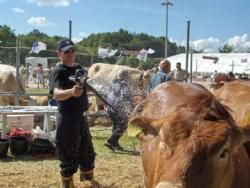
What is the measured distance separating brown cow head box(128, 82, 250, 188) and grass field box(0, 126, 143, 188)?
3751 mm

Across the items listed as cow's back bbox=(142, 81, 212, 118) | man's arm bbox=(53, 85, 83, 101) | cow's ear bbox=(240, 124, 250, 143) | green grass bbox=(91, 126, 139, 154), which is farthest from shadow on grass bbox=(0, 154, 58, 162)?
cow's ear bbox=(240, 124, 250, 143)

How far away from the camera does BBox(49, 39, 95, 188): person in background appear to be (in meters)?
5.94

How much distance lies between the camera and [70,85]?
6.00 meters

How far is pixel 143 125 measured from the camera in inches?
136

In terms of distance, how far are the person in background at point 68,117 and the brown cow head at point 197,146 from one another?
2825mm

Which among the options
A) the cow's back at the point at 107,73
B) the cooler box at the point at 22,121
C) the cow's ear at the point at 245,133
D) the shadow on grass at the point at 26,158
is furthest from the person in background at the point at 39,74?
the cow's ear at the point at 245,133

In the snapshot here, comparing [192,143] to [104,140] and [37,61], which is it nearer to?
[104,140]

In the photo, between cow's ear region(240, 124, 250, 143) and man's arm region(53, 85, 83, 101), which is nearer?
cow's ear region(240, 124, 250, 143)

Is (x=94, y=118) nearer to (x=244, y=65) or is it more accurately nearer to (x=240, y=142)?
(x=240, y=142)

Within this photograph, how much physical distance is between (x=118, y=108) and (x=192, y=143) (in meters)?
6.27

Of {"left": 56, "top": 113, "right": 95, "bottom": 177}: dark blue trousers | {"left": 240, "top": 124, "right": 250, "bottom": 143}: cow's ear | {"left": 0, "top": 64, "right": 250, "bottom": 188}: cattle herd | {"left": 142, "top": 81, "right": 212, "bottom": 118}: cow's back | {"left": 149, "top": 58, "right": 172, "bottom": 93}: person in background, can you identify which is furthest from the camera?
{"left": 149, "top": 58, "right": 172, "bottom": 93}: person in background

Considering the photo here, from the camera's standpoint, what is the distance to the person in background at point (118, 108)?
9.06 m

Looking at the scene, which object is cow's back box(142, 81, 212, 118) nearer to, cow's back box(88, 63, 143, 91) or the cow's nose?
the cow's nose

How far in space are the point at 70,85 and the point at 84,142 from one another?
0.88m
